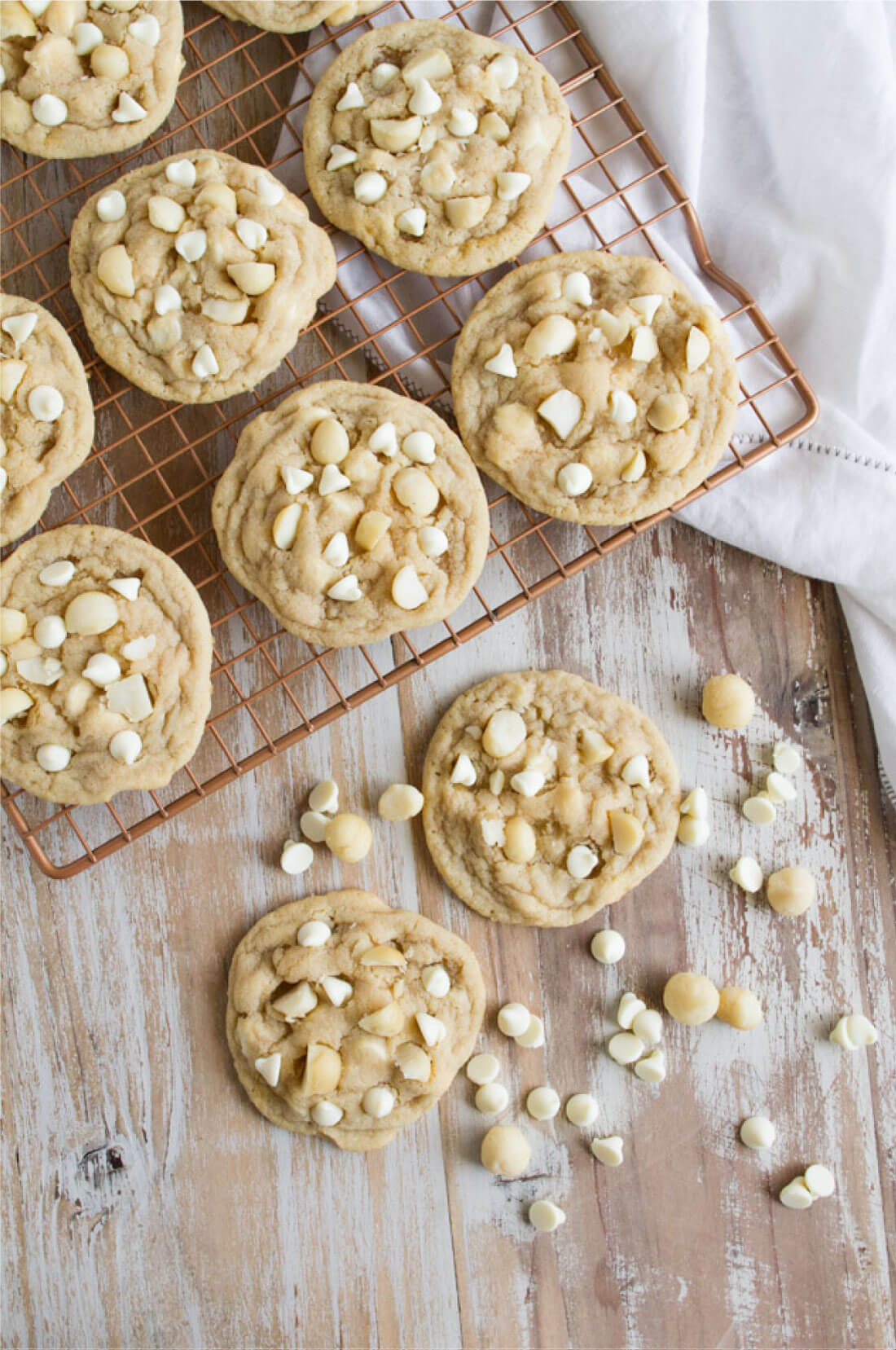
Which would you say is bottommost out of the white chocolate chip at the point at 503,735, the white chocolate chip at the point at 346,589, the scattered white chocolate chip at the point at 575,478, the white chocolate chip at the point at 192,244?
the white chocolate chip at the point at 503,735

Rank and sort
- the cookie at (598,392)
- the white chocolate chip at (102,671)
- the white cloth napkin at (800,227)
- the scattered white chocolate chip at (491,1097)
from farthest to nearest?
1. the scattered white chocolate chip at (491,1097)
2. the white cloth napkin at (800,227)
3. the cookie at (598,392)
4. the white chocolate chip at (102,671)

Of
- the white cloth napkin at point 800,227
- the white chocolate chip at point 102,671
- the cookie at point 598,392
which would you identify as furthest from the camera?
the white cloth napkin at point 800,227

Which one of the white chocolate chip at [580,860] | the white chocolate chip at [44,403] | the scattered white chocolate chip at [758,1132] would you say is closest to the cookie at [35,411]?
the white chocolate chip at [44,403]

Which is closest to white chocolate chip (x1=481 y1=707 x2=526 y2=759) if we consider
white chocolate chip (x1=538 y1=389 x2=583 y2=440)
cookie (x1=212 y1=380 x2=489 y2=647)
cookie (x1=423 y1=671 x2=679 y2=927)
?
cookie (x1=423 y1=671 x2=679 y2=927)

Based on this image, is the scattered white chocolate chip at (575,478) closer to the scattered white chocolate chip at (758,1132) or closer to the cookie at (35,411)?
the cookie at (35,411)

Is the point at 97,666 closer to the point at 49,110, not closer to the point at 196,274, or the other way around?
the point at 196,274

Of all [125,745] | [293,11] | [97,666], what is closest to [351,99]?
[293,11]
